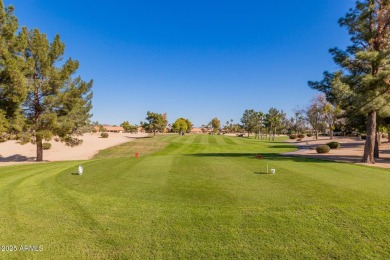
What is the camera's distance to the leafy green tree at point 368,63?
19656mm

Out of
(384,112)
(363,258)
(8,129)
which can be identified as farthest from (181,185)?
(8,129)

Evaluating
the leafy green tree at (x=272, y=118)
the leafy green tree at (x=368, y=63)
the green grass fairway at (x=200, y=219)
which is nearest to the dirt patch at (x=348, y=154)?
the leafy green tree at (x=368, y=63)

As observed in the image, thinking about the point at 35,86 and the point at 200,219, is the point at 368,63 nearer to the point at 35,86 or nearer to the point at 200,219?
the point at 200,219

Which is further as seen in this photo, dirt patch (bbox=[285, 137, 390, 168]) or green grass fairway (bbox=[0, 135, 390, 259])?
dirt patch (bbox=[285, 137, 390, 168])

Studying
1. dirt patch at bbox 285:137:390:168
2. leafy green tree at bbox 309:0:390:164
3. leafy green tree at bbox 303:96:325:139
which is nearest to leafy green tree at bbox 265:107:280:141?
leafy green tree at bbox 303:96:325:139

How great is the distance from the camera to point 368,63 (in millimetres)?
21172

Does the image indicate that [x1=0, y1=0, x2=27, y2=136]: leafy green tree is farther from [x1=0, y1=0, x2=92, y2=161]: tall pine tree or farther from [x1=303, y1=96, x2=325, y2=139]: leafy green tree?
[x1=303, y1=96, x2=325, y2=139]: leafy green tree

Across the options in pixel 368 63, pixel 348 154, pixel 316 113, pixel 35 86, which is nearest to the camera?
pixel 368 63

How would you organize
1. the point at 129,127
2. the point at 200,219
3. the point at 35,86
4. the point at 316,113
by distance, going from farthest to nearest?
the point at 129,127 < the point at 316,113 < the point at 35,86 < the point at 200,219

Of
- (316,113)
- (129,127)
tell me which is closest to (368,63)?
(316,113)

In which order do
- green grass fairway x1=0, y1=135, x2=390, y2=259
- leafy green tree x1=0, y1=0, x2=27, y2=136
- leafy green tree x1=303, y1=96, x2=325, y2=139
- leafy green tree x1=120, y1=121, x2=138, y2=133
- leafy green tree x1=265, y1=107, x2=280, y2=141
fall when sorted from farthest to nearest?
leafy green tree x1=120, y1=121, x2=138, y2=133, leafy green tree x1=265, y1=107, x2=280, y2=141, leafy green tree x1=303, y1=96, x2=325, y2=139, leafy green tree x1=0, y1=0, x2=27, y2=136, green grass fairway x1=0, y1=135, x2=390, y2=259

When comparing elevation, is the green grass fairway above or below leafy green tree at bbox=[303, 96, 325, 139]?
below

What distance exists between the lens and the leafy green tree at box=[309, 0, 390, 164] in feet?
64.5

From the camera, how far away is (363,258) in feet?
18.9
